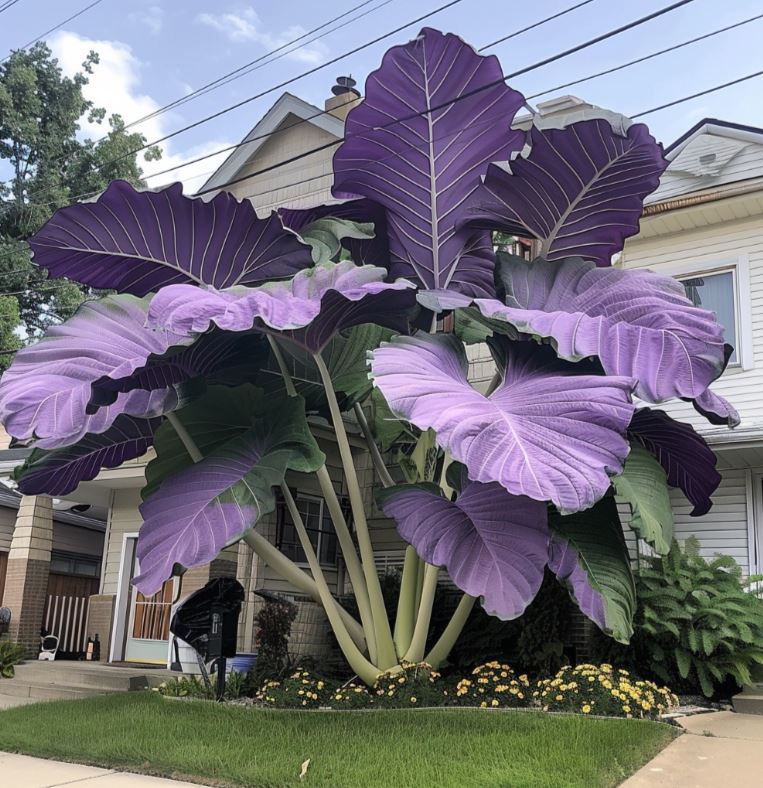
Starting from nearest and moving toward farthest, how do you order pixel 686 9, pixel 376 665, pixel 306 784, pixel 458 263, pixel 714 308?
1. pixel 306 784
2. pixel 686 9
3. pixel 376 665
4. pixel 458 263
5. pixel 714 308

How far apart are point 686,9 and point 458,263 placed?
315cm

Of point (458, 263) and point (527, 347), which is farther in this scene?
point (458, 263)


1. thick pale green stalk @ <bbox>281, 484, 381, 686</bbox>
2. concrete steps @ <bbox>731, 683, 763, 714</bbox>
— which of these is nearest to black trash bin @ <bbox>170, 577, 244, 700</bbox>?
thick pale green stalk @ <bbox>281, 484, 381, 686</bbox>

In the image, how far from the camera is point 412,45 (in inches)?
333

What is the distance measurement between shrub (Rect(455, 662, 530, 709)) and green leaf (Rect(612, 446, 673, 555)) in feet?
5.81

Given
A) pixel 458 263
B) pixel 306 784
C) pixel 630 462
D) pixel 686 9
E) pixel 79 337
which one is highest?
pixel 686 9

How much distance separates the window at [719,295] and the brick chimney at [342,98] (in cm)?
707

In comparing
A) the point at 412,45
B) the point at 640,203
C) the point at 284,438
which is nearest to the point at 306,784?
the point at 284,438

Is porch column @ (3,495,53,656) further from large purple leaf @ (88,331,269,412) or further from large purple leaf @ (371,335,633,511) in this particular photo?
large purple leaf @ (371,335,633,511)

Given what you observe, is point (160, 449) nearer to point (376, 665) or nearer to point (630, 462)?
point (376, 665)

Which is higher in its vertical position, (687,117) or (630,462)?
(687,117)

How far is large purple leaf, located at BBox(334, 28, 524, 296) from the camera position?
27.8 feet

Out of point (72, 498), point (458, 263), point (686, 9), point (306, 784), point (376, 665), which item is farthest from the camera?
point (72, 498)

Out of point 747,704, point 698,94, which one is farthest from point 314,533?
point 698,94
